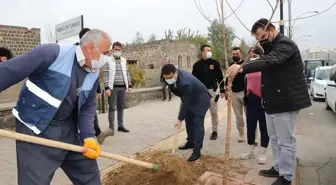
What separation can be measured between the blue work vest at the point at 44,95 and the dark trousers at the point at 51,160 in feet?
0.32

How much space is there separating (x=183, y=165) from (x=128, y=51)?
23.6 m

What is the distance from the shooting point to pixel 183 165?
384cm

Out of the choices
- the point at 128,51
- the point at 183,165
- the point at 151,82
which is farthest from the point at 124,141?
the point at 128,51

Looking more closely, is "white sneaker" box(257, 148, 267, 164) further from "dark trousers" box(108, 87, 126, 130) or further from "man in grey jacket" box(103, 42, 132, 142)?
"dark trousers" box(108, 87, 126, 130)

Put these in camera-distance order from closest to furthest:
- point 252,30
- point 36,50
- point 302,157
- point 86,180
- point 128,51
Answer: point 36,50, point 86,180, point 252,30, point 302,157, point 128,51

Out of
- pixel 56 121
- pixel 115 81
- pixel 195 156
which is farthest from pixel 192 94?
pixel 56 121

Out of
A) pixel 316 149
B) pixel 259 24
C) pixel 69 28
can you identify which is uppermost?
pixel 69 28

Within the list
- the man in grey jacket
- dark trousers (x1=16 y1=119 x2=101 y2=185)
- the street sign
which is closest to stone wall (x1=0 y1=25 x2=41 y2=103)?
the street sign

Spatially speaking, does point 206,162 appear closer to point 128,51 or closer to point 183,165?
point 183,165

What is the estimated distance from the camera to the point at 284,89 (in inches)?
132

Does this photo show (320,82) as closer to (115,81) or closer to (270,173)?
(115,81)

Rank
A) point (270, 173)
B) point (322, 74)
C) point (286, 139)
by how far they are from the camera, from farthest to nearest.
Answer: point (322, 74) → point (270, 173) → point (286, 139)

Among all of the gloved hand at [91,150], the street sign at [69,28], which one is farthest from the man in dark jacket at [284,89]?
the street sign at [69,28]

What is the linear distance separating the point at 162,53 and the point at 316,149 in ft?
61.9
